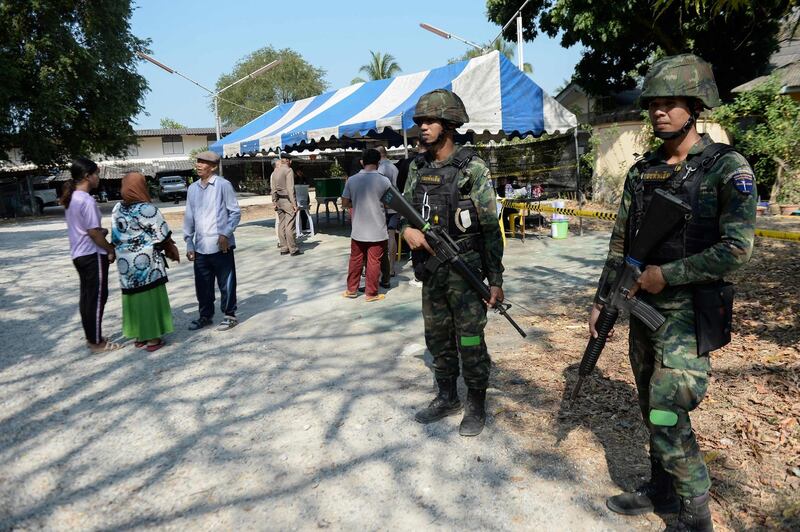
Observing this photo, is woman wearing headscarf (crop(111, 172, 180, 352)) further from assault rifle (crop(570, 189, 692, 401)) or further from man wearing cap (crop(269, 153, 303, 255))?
man wearing cap (crop(269, 153, 303, 255))

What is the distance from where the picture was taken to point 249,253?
10234mm

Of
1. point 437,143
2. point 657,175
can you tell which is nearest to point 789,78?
point 437,143

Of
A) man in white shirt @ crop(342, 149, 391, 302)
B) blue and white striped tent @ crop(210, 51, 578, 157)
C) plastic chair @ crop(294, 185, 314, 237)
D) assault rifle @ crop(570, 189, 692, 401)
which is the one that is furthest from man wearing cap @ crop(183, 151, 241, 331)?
plastic chair @ crop(294, 185, 314, 237)

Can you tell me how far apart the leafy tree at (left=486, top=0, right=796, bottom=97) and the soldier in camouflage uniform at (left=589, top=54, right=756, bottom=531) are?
48.3 ft

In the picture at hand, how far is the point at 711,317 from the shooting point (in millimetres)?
2148

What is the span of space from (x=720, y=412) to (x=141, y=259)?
449 cm

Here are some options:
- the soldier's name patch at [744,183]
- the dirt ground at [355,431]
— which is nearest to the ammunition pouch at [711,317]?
the soldier's name patch at [744,183]

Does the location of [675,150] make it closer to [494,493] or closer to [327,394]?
[494,493]

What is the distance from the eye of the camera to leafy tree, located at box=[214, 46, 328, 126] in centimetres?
4619

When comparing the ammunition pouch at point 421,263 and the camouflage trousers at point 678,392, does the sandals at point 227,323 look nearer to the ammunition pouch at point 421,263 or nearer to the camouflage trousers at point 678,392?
the ammunition pouch at point 421,263

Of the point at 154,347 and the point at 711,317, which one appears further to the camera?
the point at 154,347

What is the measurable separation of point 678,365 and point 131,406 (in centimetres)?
346

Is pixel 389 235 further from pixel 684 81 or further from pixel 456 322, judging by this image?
pixel 684 81

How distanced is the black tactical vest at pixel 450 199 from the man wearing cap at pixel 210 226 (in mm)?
2642
